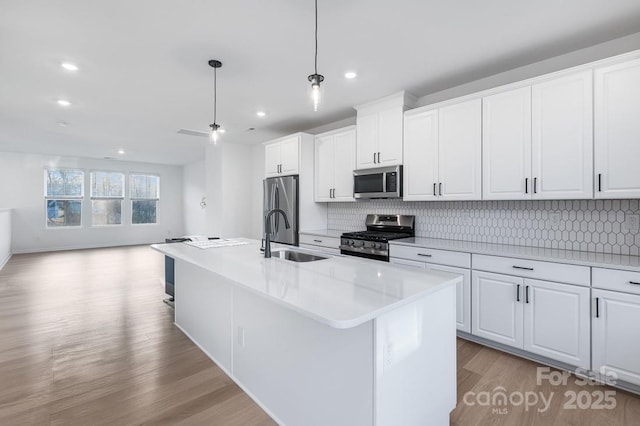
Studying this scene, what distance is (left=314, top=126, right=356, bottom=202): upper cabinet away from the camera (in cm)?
429

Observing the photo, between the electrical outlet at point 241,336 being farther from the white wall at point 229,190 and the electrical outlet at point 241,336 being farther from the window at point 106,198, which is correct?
the window at point 106,198

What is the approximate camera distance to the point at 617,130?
7.40 feet

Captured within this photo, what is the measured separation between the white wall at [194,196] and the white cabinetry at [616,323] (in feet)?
28.1

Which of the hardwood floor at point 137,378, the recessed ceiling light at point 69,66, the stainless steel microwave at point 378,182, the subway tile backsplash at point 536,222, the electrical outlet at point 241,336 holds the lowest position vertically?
the hardwood floor at point 137,378

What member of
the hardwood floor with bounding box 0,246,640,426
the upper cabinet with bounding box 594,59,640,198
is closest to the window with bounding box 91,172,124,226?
the hardwood floor with bounding box 0,246,640,426

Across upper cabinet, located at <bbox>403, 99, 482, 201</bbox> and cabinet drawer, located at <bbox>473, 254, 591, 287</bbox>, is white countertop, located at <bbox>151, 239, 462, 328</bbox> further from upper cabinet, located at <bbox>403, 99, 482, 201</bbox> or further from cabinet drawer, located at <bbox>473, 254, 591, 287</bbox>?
upper cabinet, located at <bbox>403, 99, 482, 201</bbox>

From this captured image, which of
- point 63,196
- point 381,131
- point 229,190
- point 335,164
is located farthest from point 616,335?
point 63,196

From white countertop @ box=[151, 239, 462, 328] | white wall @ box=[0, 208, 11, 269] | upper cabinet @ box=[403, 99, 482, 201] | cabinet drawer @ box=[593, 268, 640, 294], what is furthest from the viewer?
white wall @ box=[0, 208, 11, 269]

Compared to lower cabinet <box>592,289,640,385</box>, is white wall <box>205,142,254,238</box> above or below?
above

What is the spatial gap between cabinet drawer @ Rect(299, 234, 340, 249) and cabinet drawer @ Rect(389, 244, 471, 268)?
0.90 metres

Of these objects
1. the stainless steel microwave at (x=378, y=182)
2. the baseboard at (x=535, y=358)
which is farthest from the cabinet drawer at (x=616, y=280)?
the stainless steel microwave at (x=378, y=182)

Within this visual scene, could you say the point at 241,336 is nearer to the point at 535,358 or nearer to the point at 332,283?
the point at 332,283

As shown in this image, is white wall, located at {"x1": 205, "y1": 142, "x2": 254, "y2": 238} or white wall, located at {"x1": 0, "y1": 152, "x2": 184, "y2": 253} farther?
white wall, located at {"x1": 0, "y1": 152, "x2": 184, "y2": 253}

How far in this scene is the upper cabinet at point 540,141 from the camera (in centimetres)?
241
